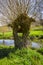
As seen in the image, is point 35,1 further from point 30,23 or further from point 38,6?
point 30,23

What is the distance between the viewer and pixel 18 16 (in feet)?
36.1

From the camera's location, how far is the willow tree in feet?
35.4

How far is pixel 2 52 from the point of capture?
960 centimetres

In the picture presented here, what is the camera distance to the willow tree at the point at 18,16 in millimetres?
10781

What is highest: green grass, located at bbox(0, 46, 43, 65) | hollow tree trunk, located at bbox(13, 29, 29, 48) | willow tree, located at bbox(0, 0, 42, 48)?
willow tree, located at bbox(0, 0, 42, 48)

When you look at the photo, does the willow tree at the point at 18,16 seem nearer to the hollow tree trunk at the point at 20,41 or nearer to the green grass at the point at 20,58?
the hollow tree trunk at the point at 20,41

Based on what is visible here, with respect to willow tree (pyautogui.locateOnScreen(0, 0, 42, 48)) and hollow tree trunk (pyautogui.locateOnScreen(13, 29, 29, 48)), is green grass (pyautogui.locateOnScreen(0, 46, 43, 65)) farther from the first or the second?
willow tree (pyautogui.locateOnScreen(0, 0, 42, 48))

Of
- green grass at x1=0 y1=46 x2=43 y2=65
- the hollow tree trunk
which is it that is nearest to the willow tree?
the hollow tree trunk

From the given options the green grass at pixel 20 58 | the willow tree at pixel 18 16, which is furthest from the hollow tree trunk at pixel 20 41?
the green grass at pixel 20 58

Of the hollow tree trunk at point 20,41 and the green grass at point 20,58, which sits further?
the hollow tree trunk at point 20,41

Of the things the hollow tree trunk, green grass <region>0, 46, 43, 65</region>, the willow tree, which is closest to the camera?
green grass <region>0, 46, 43, 65</region>

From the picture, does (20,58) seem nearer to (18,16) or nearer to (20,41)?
(20,41)

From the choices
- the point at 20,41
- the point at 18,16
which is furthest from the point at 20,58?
the point at 18,16

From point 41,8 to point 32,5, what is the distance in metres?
0.60
